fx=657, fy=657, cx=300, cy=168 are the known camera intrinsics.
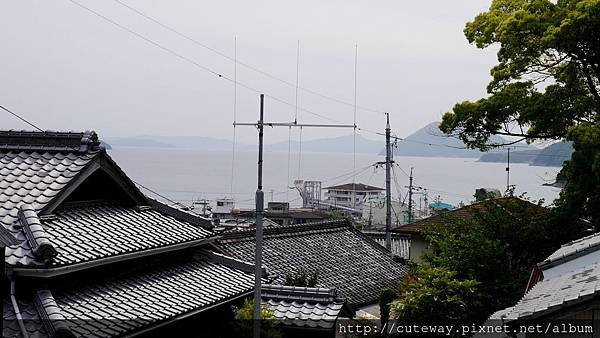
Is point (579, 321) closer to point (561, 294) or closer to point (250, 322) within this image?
point (561, 294)

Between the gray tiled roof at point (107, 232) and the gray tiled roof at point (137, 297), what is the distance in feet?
1.53

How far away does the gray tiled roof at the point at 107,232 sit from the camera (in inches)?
313

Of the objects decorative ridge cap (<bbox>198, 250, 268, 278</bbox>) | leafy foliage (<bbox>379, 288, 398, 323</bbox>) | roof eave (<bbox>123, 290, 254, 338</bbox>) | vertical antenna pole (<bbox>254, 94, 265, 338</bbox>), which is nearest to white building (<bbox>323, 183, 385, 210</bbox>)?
leafy foliage (<bbox>379, 288, 398, 323</bbox>)

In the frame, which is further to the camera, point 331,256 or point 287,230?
point 287,230

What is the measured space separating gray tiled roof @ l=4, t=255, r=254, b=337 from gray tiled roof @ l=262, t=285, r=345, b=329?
617mm

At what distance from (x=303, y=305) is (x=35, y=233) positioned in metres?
5.22

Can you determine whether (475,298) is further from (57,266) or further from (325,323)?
(57,266)

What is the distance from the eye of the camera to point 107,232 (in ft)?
29.7

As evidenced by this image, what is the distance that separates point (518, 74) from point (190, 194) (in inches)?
3978

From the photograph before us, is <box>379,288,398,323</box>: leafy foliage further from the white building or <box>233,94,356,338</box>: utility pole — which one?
the white building

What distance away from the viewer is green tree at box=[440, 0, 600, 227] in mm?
16375

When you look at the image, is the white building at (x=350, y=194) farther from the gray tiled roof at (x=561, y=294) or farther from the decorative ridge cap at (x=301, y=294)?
the gray tiled roof at (x=561, y=294)

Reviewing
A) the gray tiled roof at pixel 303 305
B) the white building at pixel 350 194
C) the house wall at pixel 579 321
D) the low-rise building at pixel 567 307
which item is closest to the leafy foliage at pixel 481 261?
the gray tiled roof at pixel 303 305

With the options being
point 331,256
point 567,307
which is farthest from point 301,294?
point 331,256
